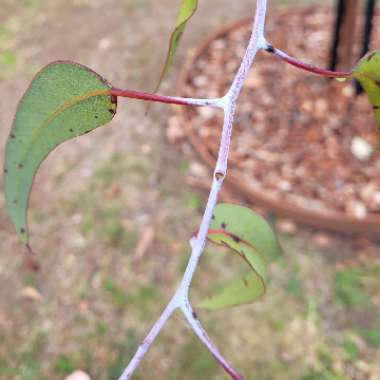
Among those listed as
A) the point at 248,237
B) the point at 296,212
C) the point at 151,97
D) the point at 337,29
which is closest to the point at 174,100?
the point at 151,97

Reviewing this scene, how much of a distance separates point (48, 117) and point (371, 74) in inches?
12.1

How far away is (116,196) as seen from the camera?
1.76 meters

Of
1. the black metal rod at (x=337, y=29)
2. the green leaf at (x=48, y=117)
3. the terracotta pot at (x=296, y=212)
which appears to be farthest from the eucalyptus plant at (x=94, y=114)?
the black metal rod at (x=337, y=29)

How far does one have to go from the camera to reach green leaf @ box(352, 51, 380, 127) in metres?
0.50

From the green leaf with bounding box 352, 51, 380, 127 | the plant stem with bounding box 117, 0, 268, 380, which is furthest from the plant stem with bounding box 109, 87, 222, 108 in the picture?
the green leaf with bounding box 352, 51, 380, 127

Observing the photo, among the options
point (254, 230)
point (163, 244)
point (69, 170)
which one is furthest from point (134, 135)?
point (254, 230)

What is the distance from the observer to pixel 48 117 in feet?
1.71

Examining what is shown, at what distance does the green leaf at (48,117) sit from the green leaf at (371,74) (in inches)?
9.0

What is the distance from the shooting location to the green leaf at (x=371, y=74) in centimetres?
50

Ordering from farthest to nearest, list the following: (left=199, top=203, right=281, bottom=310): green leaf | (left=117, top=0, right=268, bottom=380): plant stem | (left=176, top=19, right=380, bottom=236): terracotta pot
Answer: (left=176, top=19, right=380, bottom=236): terracotta pot, (left=199, top=203, right=281, bottom=310): green leaf, (left=117, top=0, right=268, bottom=380): plant stem

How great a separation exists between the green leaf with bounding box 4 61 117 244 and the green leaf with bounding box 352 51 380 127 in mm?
228

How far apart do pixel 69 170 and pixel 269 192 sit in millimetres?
664

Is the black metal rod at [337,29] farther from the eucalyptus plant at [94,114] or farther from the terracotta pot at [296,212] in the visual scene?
the eucalyptus plant at [94,114]

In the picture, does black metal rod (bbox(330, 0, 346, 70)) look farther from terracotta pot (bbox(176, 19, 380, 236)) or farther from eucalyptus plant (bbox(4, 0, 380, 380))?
eucalyptus plant (bbox(4, 0, 380, 380))
